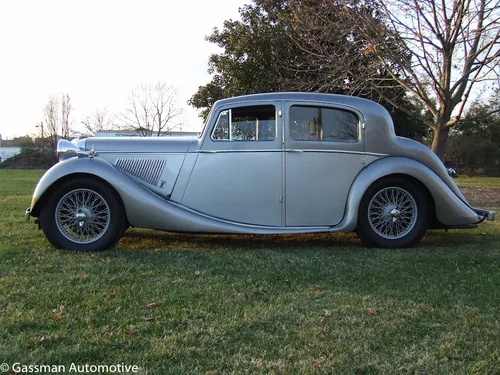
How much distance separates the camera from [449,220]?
5328mm

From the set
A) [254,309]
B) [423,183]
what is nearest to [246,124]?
[423,183]

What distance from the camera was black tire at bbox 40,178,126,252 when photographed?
483 cm

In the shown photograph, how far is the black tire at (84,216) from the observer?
15.8ft

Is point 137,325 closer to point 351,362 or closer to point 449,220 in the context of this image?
point 351,362

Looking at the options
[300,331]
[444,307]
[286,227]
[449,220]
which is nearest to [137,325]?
[300,331]

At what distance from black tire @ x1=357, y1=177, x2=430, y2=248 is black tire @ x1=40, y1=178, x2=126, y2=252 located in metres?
3.00

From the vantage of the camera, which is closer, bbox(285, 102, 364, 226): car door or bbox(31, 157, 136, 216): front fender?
bbox(31, 157, 136, 216): front fender

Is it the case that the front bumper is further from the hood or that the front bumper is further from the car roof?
the hood

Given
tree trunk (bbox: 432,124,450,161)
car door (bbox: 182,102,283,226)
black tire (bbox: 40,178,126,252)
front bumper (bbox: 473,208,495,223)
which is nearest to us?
black tire (bbox: 40,178,126,252)

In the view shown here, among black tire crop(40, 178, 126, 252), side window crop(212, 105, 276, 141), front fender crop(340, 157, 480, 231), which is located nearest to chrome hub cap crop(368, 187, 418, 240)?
front fender crop(340, 157, 480, 231)

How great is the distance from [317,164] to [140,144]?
7.43 ft

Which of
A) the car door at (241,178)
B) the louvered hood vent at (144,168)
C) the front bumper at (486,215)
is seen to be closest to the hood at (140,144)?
the louvered hood vent at (144,168)

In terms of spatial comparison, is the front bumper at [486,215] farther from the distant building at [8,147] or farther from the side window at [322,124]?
the distant building at [8,147]

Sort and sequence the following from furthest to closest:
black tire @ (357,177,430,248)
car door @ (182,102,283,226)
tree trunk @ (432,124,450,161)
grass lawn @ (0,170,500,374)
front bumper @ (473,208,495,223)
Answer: tree trunk @ (432,124,450,161)
front bumper @ (473,208,495,223)
black tire @ (357,177,430,248)
car door @ (182,102,283,226)
grass lawn @ (0,170,500,374)
